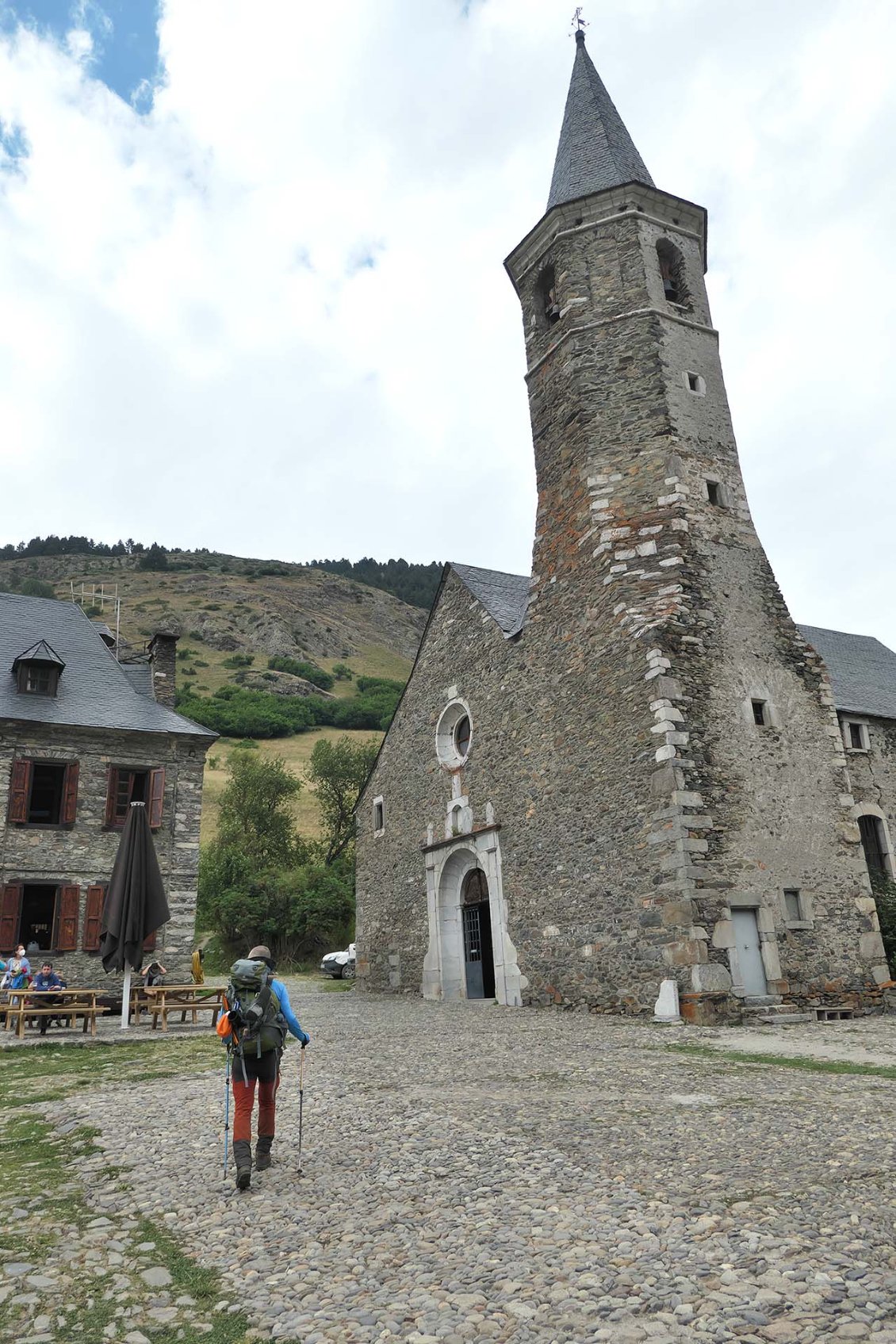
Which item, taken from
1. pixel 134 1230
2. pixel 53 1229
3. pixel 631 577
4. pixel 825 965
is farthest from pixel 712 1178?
pixel 631 577

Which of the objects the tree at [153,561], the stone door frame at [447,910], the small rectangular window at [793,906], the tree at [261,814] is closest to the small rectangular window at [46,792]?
the stone door frame at [447,910]

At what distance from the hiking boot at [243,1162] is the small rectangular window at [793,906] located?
10342mm

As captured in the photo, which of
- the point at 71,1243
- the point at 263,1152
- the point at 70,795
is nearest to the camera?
the point at 71,1243

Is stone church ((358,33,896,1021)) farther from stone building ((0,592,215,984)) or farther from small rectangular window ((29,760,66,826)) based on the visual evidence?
small rectangular window ((29,760,66,826))

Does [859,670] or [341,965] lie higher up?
[859,670]

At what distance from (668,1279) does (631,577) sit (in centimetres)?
1193

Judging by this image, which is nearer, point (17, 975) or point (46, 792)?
point (17, 975)

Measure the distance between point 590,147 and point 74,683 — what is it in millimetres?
16796

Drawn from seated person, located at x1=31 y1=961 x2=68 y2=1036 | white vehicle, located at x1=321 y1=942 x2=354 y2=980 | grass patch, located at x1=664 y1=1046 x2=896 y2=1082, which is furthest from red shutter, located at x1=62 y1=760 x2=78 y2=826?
grass patch, located at x1=664 y1=1046 x2=896 y2=1082

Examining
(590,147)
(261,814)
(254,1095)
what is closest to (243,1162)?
(254,1095)

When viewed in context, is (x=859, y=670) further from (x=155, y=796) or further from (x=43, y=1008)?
(x=43, y=1008)

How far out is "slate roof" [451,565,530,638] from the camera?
18219mm

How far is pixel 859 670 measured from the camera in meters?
22.7

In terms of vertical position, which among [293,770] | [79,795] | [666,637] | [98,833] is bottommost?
[98,833]
